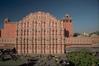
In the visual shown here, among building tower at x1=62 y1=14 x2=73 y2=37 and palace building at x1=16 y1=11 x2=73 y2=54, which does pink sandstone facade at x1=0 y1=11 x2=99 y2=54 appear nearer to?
palace building at x1=16 y1=11 x2=73 y2=54

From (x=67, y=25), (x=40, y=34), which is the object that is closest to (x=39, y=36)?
(x=40, y=34)

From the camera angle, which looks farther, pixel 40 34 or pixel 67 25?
pixel 67 25

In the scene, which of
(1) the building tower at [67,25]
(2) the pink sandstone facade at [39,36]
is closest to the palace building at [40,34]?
(2) the pink sandstone facade at [39,36]

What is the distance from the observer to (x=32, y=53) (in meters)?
30.7

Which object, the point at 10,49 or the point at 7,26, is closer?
Answer: the point at 10,49

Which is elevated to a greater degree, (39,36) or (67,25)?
(67,25)

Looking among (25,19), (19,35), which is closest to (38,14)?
(25,19)

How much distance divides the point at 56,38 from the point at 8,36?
7107 millimetres

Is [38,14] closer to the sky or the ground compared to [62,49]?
closer to the sky

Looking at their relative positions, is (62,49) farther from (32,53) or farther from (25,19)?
(25,19)

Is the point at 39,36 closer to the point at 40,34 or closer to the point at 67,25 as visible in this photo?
the point at 40,34

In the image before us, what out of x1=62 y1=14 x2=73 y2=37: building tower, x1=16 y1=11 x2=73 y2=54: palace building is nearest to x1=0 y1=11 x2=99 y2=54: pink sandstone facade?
x1=16 y1=11 x2=73 y2=54: palace building

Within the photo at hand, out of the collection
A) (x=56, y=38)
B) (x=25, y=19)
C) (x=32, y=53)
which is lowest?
(x=32, y=53)

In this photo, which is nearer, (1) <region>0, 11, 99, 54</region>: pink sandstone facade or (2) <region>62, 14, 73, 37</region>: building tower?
(1) <region>0, 11, 99, 54</region>: pink sandstone facade
